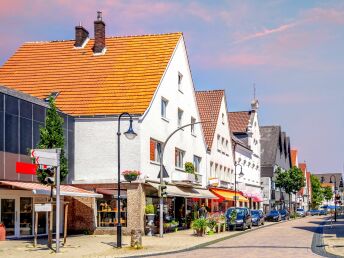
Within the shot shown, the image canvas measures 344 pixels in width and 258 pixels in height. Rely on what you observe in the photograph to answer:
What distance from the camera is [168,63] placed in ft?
124

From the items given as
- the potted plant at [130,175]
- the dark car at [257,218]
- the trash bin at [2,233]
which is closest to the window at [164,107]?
the potted plant at [130,175]

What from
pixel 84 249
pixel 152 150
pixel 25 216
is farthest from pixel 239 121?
pixel 84 249

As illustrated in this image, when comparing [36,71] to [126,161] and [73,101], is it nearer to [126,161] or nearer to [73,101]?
[73,101]

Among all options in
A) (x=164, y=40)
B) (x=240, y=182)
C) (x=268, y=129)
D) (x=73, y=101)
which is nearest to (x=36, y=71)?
(x=73, y=101)

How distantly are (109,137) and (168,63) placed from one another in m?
7.24

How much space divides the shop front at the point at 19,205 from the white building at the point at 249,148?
122ft

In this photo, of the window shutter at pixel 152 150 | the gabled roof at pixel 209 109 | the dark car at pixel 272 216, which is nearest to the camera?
the window shutter at pixel 152 150

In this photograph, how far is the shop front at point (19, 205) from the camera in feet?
86.3

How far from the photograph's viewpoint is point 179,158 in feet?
137

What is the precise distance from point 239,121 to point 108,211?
4143 centimetres

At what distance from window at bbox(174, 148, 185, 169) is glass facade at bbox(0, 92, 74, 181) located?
12595 millimetres

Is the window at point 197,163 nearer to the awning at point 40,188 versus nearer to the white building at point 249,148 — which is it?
the awning at point 40,188

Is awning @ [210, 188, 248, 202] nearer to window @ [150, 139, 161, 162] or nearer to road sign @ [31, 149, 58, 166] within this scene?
window @ [150, 139, 161, 162]

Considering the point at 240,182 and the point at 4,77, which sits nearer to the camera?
the point at 4,77
